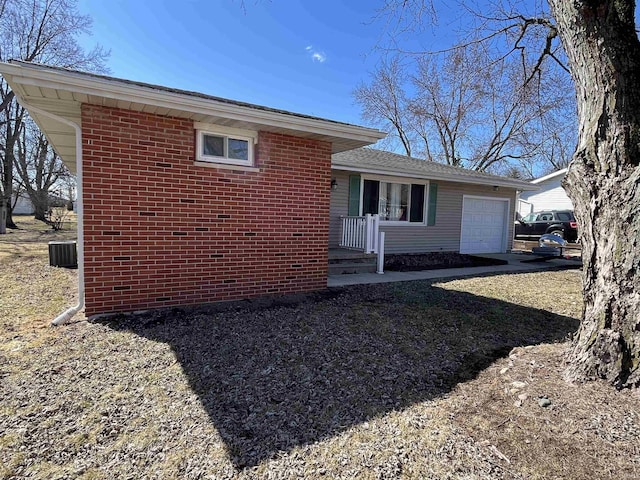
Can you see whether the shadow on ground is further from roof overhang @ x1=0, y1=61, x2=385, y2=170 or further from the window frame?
the window frame

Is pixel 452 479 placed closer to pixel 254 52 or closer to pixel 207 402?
pixel 207 402

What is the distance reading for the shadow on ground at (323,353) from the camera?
8.18 ft

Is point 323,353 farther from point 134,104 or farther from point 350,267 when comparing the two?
point 350,267

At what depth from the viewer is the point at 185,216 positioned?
495 cm

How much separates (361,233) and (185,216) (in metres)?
4.58

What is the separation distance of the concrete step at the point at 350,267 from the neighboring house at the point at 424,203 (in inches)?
49.9

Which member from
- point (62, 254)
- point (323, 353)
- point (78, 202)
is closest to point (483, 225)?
point (323, 353)

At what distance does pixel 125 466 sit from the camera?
78.7 inches

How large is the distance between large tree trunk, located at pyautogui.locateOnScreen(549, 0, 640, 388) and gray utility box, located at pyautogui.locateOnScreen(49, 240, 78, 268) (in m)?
9.91

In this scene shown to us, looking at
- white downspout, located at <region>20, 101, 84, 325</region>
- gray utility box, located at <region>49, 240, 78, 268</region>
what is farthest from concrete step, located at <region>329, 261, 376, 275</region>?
gray utility box, located at <region>49, 240, 78, 268</region>

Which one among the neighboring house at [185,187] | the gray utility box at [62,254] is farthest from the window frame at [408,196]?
the gray utility box at [62,254]

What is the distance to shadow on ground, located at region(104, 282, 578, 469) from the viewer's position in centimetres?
249

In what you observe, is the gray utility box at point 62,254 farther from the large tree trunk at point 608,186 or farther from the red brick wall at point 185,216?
the large tree trunk at point 608,186

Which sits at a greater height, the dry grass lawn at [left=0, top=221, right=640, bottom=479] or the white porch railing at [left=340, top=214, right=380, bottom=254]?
the white porch railing at [left=340, top=214, right=380, bottom=254]
